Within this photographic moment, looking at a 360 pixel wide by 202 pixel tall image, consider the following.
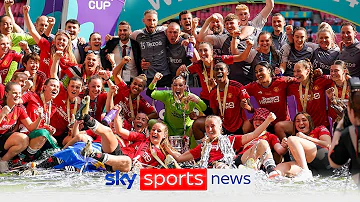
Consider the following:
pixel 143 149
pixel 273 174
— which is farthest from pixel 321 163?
pixel 143 149

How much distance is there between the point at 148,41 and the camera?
30.3ft

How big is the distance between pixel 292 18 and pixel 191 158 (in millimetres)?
7587

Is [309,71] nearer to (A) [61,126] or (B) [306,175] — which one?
(B) [306,175]

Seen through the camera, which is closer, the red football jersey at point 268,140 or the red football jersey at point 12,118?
the red football jersey at point 268,140

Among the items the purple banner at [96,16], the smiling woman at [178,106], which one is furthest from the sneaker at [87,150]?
the purple banner at [96,16]

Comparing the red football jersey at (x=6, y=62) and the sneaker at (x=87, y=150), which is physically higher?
the red football jersey at (x=6, y=62)

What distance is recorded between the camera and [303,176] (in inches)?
281

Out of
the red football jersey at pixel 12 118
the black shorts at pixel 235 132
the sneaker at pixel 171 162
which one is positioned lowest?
the sneaker at pixel 171 162

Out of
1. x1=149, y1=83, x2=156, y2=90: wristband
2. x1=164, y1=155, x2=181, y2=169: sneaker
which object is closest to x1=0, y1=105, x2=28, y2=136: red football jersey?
x1=149, y1=83, x2=156, y2=90: wristband

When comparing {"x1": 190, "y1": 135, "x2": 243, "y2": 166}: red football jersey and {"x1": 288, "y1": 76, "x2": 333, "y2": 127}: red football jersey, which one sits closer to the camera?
{"x1": 190, "y1": 135, "x2": 243, "y2": 166}: red football jersey

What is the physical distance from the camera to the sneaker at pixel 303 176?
23.4 ft

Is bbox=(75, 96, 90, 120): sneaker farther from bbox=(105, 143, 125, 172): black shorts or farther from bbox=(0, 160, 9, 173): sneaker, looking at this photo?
bbox=(0, 160, 9, 173): sneaker

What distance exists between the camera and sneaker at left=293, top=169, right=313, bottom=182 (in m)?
7.12

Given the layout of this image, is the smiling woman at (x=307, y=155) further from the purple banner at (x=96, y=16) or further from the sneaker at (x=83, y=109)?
the purple banner at (x=96, y=16)
